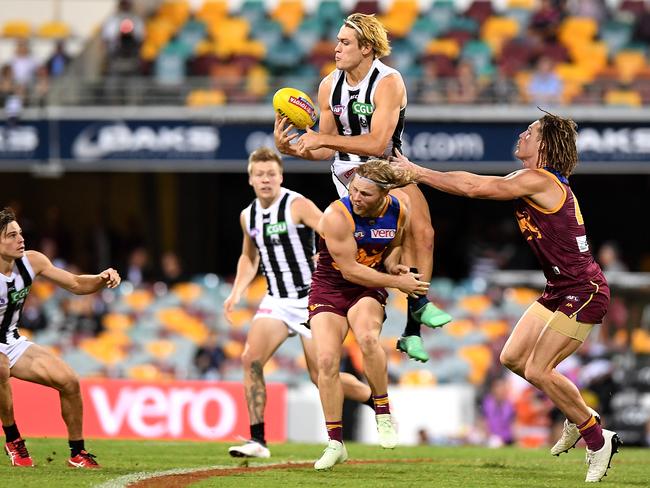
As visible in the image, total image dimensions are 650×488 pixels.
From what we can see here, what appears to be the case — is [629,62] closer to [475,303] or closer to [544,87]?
[544,87]

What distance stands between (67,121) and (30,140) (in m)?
0.57

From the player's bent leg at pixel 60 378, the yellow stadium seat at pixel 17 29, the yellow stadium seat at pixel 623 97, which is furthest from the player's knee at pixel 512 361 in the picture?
the yellow stadium seat at pixel 17 29

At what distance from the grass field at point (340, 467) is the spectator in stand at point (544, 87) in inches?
263

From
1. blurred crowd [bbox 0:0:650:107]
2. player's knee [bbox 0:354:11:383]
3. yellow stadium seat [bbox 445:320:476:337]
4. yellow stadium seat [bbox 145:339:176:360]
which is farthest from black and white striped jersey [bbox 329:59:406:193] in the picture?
yellow stadium seat [bbox 145:339:176:360]

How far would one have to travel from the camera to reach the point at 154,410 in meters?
14.9

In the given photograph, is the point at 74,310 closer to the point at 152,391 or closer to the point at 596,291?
the point at 152,391

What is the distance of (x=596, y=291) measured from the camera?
8578 mm

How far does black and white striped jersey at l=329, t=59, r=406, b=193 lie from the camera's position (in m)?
8.99

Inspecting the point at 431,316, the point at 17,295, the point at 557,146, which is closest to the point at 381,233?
the point at 431,316

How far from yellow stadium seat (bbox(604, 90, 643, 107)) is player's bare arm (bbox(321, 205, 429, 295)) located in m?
9.97

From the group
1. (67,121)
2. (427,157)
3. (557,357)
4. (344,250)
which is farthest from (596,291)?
(67,121)

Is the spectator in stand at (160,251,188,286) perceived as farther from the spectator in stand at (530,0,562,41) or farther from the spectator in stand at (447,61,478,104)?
the spectator in stand at (530,0,562,41)

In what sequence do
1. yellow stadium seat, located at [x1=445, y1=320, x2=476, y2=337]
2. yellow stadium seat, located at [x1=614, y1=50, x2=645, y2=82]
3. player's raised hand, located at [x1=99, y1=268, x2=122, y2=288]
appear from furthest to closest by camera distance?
yellow stadium seat, located at [x1=614, y1=50, x2=645, y2=82]
yellow stadium seat, located at [x1=445, y1=320, x2=476, y2=337]
player's raised hand, located at [x1=99, y1=268, x2=122, y2=288]

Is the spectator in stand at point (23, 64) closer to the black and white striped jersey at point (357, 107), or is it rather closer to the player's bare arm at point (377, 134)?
the black and white striped jersey at point (357, 107)
